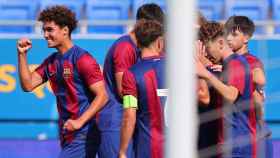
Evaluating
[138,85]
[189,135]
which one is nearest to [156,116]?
[138,85]

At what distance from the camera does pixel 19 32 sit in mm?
8977

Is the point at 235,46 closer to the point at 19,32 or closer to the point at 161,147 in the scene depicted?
the point at 161,147

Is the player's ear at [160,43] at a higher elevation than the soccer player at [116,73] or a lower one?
higher

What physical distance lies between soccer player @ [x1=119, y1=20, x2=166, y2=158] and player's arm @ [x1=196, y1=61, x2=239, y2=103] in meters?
0.44

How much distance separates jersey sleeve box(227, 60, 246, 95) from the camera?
188 inches

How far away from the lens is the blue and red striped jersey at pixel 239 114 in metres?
4.82

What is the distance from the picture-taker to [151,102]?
4.98 meters

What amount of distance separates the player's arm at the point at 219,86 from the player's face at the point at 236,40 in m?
0.74

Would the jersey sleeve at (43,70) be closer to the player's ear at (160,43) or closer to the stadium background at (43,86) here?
the player's ear at (160,43)

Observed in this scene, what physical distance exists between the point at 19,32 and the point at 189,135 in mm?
6200

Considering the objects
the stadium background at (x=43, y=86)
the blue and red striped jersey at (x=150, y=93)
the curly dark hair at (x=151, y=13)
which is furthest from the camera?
the stadium background at (x=43, y=86)

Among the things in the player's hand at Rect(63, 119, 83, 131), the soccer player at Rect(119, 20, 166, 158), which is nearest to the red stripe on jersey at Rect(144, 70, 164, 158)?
the soccer player at Rect(119, 20, 166, 158)

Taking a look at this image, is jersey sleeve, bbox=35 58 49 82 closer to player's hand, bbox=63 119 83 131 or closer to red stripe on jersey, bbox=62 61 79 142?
red stripe on jersey, bbox=62 61 79 142

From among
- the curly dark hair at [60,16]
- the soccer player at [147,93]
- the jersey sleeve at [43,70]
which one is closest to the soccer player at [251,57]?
the soccer player at [147,93]
